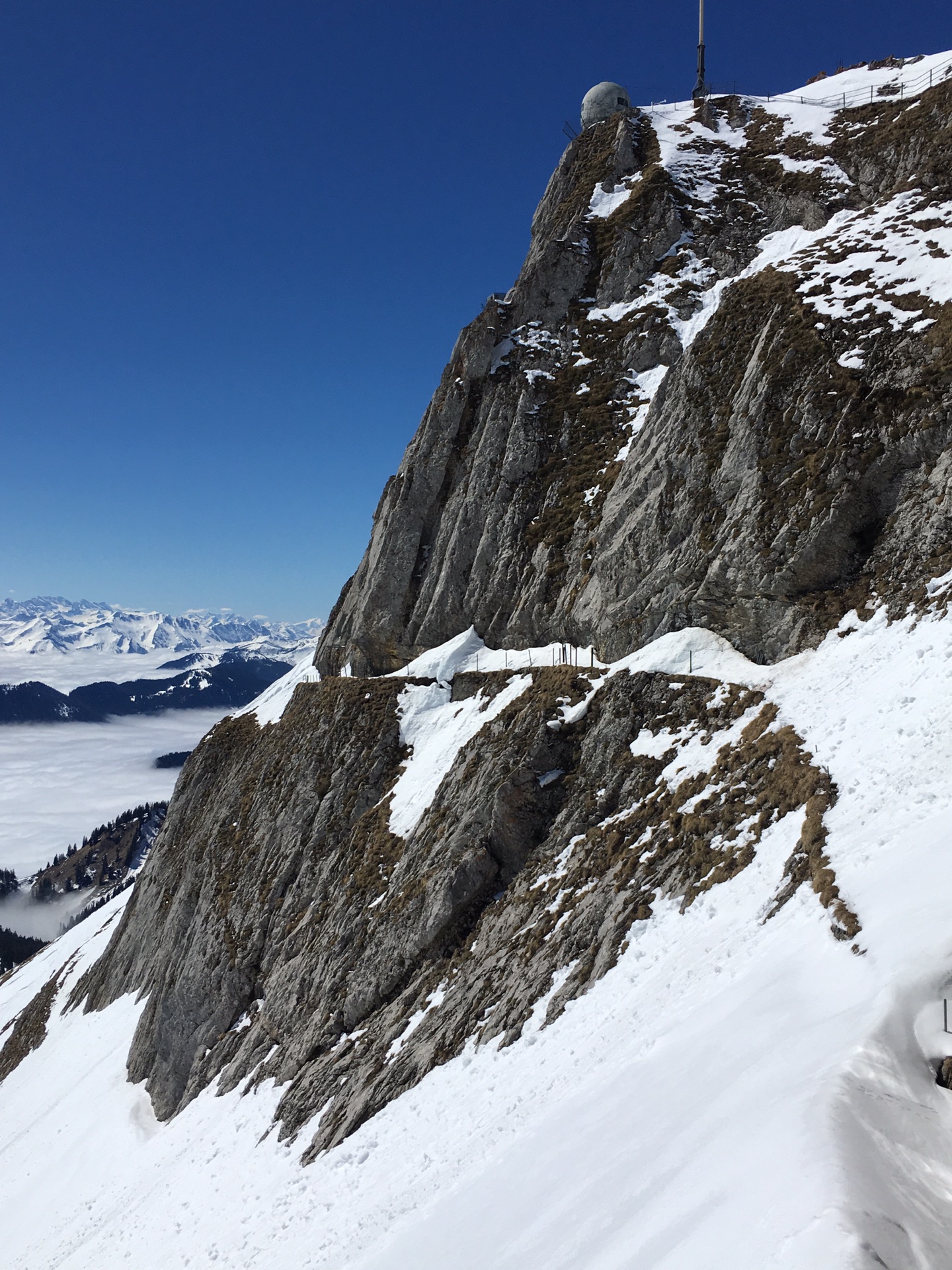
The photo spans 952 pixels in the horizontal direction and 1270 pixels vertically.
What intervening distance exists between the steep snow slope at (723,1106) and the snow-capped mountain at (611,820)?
84mm

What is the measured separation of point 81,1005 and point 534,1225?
212 feet

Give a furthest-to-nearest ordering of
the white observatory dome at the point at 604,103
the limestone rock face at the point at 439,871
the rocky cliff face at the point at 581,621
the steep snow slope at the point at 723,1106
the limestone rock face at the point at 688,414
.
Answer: the white observatory dome at the point at 604,103 → the limestone rock face at the point at 688,414 → the rocky cliff face at the point at 581,621 → the limestone rock face at the point at 439,871 → the steep snow slope at the point at 723,1106

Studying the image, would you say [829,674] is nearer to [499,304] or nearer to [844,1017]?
[844,1017]

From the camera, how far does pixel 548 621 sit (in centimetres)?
3822

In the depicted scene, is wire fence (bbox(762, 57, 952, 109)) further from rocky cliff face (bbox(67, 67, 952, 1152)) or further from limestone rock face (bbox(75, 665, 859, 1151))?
limestone rock face (bbox(75, 665, 859, 1151))

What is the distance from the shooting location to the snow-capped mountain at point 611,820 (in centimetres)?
1068

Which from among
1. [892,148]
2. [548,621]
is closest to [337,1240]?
[548,621]

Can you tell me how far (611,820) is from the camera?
24422mm

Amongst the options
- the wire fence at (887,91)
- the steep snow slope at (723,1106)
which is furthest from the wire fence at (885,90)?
the steep snow slope at (723,1106)

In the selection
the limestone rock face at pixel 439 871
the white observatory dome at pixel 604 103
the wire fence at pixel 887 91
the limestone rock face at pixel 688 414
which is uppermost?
the white observatory dome at pixel 604 103

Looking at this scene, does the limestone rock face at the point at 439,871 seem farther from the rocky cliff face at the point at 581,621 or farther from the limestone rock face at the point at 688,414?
the limestone rock face at the point at 688,414

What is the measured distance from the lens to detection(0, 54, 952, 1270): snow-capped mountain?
10680mm

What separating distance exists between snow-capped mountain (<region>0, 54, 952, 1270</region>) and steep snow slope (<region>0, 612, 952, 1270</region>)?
84mm

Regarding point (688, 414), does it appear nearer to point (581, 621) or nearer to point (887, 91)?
point (581, 621)
